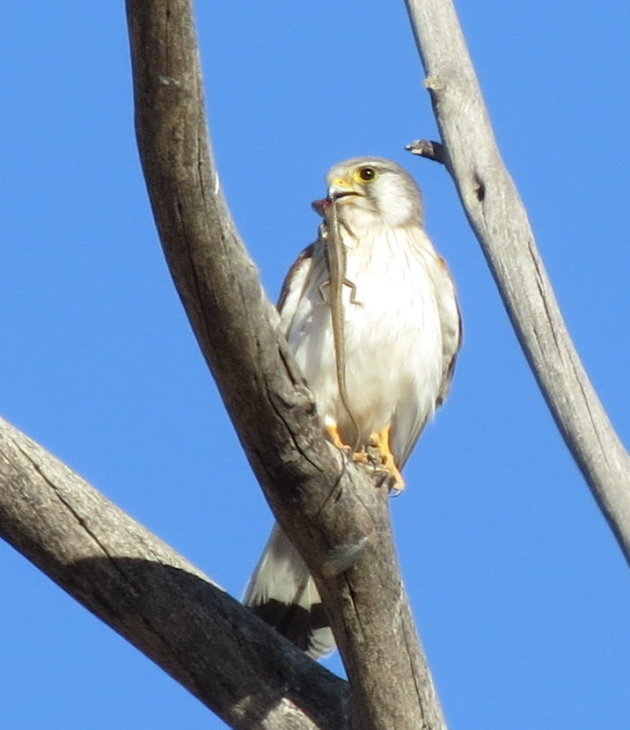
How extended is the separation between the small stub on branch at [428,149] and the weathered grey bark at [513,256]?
0.03 m

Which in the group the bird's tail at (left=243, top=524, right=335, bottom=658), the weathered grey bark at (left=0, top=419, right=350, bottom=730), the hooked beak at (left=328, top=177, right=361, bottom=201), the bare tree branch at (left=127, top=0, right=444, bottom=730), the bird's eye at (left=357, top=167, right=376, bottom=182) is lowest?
the weathered grey bark at (left=0, top=419, right=350, bottom=730)

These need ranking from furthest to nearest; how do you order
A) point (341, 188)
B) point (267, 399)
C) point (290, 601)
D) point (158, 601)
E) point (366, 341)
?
point (341, 188) → point (366, 341) → point (290, 601) → point (158, 601) → point (267, 399)

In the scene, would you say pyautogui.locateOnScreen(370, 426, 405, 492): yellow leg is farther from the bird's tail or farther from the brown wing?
the brown wing

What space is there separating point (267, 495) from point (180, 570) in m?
0.52

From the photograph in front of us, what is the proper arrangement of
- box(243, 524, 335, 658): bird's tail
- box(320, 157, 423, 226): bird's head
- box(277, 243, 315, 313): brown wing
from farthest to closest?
1. box(320, 157, 423, 226): bird's head
2. box(277, 243, 315, 313): brown wing
3. box(243, 524, 335, 658): bird's tail

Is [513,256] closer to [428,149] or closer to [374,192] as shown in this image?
[428,149]

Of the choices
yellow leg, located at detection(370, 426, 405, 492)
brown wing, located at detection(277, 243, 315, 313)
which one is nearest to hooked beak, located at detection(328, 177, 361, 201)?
brown wing, located at detection(277, 243, 315, 313)

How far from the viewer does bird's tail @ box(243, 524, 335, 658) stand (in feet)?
13.3

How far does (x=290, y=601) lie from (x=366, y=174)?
1625mm

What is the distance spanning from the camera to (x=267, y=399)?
9.53 feet

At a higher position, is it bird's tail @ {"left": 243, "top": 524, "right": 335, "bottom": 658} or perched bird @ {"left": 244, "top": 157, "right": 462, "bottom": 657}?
perched bird @ {"left": 244, "top": 157, "right": 462, "bottom": 657}

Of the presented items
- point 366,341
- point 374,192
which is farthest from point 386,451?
point 374,192

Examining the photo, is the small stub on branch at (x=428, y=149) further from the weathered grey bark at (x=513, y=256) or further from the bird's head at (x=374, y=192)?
the bird's head at (x=374, y=192)

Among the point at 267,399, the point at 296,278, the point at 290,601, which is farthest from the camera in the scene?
the point at 296,278
